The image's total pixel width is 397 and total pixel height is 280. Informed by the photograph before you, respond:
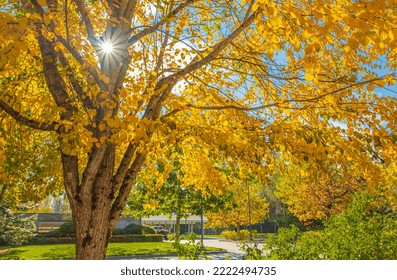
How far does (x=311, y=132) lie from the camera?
3951 mm

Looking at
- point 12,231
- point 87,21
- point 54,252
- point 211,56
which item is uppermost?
point 87,21

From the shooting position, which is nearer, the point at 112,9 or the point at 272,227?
the point at 112,9

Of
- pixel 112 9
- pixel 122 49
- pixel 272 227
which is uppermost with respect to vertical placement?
pixel 112 9

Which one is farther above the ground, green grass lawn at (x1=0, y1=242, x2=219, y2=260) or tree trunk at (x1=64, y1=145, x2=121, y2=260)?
tree trunk at (x1=64, y1=145, x2=121, y2=260)

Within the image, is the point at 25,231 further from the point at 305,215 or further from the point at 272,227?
the point at 272,227

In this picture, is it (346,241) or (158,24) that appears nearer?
(158,24)

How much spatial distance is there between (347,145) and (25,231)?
25.5 meters

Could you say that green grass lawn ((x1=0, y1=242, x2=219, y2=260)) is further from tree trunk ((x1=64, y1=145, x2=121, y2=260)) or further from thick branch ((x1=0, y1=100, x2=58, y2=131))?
thick branch ((x1=0, y1=100, x2=58, y2=131))

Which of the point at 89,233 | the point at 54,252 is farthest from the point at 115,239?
the point at 89,233

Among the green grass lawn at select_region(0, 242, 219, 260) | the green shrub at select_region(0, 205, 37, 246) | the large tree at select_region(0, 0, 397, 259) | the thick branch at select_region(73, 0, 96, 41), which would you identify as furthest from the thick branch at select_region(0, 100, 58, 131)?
the green shrub at select_region(0, 205, 37, 246)

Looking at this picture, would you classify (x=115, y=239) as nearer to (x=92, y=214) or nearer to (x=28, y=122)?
(x=92, y=214)

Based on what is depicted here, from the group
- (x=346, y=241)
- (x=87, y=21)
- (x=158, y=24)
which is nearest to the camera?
(x=158, y=24)

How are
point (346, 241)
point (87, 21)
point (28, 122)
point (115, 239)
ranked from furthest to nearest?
point (115, 239), point (346, 241), point (87, 21), point (28, 122)
